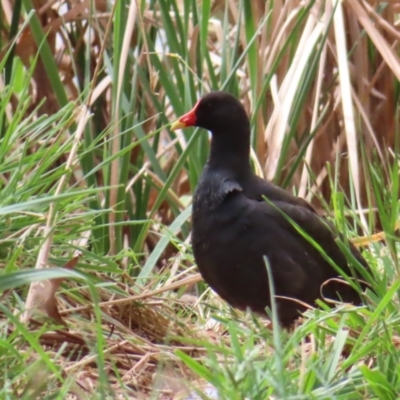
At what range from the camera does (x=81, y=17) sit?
9.32 feet

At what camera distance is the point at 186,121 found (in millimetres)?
2348

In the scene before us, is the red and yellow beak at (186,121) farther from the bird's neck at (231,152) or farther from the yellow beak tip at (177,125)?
the bird's neck at (231,152)

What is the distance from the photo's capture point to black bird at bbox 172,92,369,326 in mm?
2176

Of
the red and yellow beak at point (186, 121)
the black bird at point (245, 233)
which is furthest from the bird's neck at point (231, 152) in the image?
the red and yellow beak at point (186, 121)

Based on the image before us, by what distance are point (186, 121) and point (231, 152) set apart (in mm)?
154

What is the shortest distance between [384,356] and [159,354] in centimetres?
38

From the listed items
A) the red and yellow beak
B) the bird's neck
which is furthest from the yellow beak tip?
the bird's neck

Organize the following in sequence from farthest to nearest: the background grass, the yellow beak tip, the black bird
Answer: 1. the yellow beak tip
2. the black bird
3. the background grass

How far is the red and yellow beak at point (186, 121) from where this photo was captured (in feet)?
7.65

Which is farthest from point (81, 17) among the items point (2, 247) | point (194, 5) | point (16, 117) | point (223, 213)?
point (2, 247)

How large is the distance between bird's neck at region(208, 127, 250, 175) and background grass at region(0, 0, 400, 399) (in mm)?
53

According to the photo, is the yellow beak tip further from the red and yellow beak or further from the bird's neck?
the bird's neck

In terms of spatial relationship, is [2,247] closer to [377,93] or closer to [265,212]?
[265,212]

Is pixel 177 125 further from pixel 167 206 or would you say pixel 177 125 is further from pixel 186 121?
pixel 167 206
